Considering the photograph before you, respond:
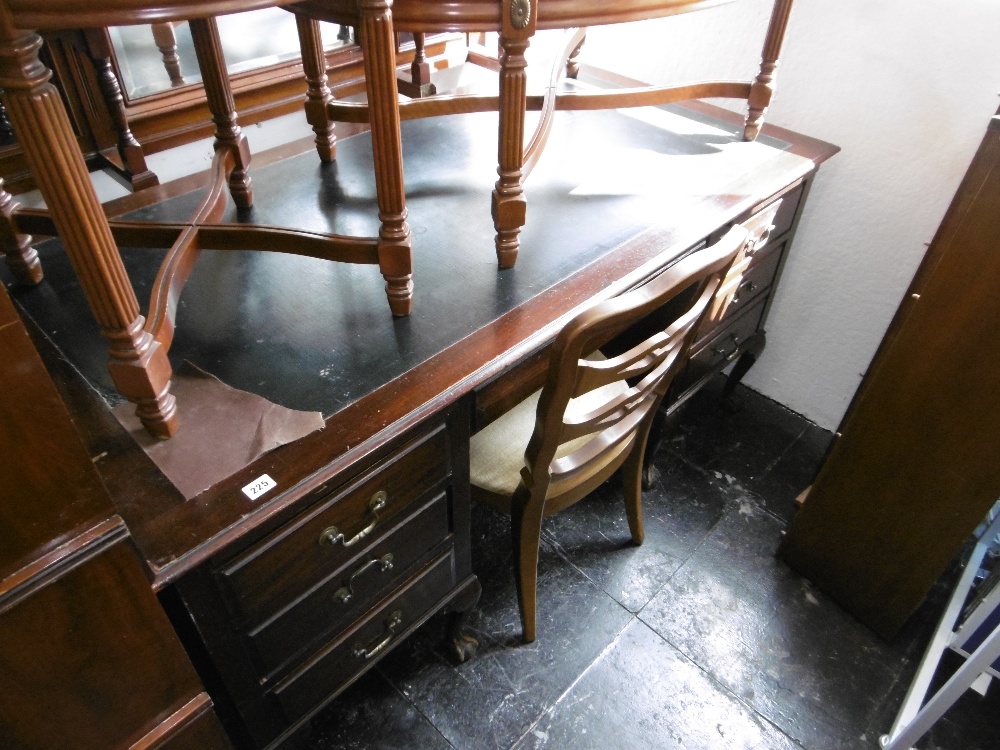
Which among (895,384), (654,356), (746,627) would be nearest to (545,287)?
(654,356)

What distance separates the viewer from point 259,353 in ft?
3.53

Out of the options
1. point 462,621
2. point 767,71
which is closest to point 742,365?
point 767,71

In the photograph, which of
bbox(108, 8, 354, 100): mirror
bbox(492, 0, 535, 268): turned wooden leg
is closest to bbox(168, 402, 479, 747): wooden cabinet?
bbox(492, 0, 535, 268): turned wooden leg

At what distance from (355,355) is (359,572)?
342 mm

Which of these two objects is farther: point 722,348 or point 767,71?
point 722,348

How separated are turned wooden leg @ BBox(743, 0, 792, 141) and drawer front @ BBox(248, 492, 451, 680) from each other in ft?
3.80

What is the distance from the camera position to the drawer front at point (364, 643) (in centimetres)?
114

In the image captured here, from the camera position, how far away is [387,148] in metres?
0.96

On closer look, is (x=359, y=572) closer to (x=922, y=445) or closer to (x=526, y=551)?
(x=526, y=551)

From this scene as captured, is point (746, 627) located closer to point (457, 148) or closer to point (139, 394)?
point (457, 148)

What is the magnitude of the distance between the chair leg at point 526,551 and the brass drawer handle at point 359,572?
291 millimetres

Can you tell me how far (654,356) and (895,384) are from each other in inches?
23.3

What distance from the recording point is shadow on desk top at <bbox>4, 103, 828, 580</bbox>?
994mm

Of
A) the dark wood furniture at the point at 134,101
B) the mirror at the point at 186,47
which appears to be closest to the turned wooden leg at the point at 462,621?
the dark wood furniture at the point at 134,101
